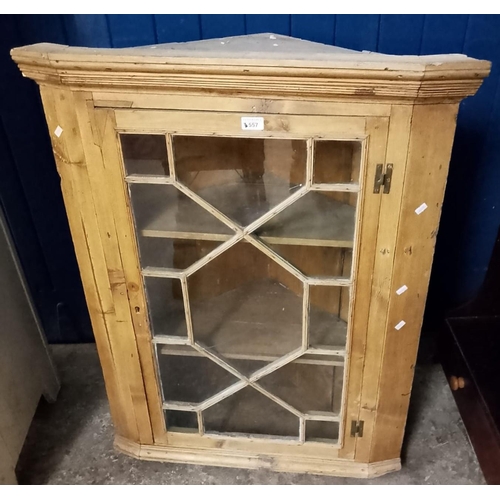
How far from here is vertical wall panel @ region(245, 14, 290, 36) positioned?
1.18 meters

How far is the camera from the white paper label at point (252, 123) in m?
0.83

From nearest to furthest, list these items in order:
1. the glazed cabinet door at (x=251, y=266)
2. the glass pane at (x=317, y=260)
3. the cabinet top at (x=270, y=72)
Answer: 1. the cabinet top at (x=270, y=72)
2. the glazed cabinet door at (x=251, y=266)
3. the glass pane at (x=317, y=260)

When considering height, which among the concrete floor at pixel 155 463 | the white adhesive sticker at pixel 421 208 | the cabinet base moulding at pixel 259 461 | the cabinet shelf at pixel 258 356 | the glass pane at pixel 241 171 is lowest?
the concrete floor at pixel 155 463

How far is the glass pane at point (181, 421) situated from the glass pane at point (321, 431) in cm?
28

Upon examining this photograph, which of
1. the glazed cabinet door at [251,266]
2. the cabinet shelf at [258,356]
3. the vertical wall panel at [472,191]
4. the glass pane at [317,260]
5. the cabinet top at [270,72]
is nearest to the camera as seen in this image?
the cabinet top at [270,72]

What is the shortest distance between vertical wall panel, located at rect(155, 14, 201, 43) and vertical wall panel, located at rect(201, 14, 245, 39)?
0.05 ft

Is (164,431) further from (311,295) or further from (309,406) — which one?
(311,295)

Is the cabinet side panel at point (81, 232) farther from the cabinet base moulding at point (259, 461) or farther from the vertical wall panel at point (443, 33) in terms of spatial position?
the vertical wall panel at point (443, 33)

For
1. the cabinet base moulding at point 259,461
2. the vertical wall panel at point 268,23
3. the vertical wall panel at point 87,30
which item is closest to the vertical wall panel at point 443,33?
the vertical wall panel at point 268,23

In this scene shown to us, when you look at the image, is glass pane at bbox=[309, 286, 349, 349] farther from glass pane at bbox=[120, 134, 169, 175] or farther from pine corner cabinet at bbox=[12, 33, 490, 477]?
glass pane at bbox=[120, 134, 169, 175]

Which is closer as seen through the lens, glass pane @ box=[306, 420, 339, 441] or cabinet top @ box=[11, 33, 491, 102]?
cabinet top @ box=[11, 33, 491, 102]

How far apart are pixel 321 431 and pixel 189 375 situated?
14.0 inches

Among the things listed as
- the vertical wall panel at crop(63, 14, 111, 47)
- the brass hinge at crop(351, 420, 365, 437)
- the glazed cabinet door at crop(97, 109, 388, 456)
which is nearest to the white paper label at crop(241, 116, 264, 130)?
the glazed cabinet door at crop(97, 109, 388, 456)
